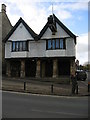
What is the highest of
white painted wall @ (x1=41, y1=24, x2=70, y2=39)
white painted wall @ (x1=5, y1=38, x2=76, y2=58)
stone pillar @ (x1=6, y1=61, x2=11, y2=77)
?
white painted wall @ (x1=41, y1=24, x2=70, y2=39)

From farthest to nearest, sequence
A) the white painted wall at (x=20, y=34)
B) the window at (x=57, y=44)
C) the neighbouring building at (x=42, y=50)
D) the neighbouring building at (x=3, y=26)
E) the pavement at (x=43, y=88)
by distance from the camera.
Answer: the neighbouring building at (x=3, y=26) → the white painted wall at (x=20, y=34) → the window at (x=57, y=44) → the neighbouring building at (x=42, y=50) → the pavement at (x=43, y=88)

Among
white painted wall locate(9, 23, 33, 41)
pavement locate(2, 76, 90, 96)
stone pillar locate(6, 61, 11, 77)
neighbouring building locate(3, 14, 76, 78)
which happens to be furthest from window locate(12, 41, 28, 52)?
pavement locate(2, 76, 90, 96)

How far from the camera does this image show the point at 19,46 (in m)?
32.1

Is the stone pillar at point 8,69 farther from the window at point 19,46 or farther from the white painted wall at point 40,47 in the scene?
the window at point 19,46

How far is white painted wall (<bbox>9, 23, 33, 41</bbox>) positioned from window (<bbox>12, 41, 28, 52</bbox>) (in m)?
0.56

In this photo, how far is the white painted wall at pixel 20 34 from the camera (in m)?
31.8

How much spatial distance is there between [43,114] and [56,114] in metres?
0.58

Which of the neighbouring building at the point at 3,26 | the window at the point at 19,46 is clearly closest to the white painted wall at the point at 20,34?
the window at the point at 19,46

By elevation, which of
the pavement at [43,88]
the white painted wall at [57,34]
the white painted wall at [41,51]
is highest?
the white painted wall at [57,34]

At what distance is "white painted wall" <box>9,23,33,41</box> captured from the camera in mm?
31784

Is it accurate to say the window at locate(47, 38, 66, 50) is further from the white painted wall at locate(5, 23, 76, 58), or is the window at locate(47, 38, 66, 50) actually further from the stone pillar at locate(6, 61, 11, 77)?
the stone pillar at locate(6, 61, 11, 77)

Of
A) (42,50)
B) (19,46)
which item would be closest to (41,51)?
(42,50)

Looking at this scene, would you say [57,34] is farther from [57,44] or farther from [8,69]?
[8,69]

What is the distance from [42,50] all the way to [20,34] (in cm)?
441
